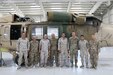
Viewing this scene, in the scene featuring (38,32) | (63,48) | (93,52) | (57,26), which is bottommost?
(93,52)

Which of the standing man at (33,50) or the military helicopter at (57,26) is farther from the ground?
the military helicopter at (57,26)

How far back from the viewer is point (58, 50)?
33.7 ft

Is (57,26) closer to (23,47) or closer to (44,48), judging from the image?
(44,48)

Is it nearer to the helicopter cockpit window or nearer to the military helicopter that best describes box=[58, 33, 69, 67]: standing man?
the military helicopter

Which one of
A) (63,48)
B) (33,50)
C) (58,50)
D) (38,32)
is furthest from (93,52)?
(38,32)

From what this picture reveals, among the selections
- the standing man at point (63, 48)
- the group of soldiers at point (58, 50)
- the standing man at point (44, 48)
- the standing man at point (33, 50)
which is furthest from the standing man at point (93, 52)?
the standing man at point (33, 50)

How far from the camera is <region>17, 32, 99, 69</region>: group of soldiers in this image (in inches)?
395

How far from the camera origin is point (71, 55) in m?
10.2

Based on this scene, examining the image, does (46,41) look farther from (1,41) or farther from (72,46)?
(1,41)

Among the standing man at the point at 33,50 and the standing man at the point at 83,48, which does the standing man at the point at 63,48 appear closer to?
the standing man at the point at 83,48

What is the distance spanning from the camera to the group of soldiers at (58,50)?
10039mm

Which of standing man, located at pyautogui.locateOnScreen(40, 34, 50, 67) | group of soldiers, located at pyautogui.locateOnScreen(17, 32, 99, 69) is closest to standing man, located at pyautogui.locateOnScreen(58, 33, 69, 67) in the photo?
group of soldiers, located at pyautogui.locateOnScreen(17, 32, 99, 69)

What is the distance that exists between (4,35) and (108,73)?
5355 millimetres

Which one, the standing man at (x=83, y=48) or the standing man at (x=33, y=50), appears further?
the standing man at (x=33, y=50)
